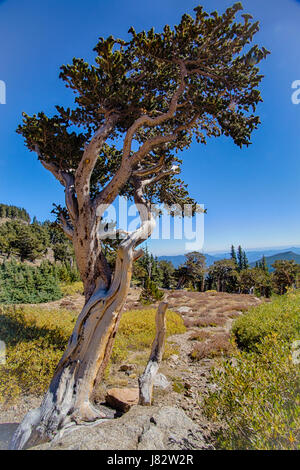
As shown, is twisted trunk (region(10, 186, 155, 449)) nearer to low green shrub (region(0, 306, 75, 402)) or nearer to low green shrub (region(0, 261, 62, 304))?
low green shrub (region(0, 306, 75, 402))

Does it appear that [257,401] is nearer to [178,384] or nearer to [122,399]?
[122,399]

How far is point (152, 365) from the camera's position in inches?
207

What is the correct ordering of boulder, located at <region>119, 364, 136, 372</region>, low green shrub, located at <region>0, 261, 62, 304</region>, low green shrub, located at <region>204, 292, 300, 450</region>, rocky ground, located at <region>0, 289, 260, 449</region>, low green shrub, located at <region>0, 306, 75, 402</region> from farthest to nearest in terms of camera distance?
low green shrub, located at <region>0, 261, 62, 304</region>
boulder, located at <region>119, 364, 136, 372</region>
low green shrub, located at <region>0, 306, 75, 402</region>
rocky ground, located at <region>0, 289, 260, 449</region>
low green shrub, located at <region>204, 292, 300, 450</region>

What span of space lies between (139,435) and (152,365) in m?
2.35

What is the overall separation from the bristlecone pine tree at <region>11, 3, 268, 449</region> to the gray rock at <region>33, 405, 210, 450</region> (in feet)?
2.61

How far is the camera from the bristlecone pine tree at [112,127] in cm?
426

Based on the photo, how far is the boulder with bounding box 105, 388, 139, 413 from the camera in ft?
14.5

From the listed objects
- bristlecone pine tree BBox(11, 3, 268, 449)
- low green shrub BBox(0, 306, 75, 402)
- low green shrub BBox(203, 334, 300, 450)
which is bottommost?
low green shrub BBox(0, 306, 75, 402)

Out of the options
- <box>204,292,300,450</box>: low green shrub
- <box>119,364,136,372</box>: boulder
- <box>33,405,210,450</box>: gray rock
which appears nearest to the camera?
<box>204,292,300,450</box>: low green shrub

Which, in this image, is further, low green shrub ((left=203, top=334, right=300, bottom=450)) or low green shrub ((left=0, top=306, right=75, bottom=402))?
low green shrub ((left=0, top=306, right=75, bottom=402))

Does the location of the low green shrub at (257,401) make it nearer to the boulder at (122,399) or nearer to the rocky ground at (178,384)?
the rocky ground at (178,384)

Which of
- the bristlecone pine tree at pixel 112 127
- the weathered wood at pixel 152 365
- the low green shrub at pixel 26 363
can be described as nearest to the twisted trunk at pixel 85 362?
the bristlecone pine tree at pixel 112 127

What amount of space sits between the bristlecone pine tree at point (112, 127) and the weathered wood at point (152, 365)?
3.39ft

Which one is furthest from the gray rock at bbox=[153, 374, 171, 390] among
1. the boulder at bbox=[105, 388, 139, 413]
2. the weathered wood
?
the boulder at bbox=[105, 388, 139, 413]
